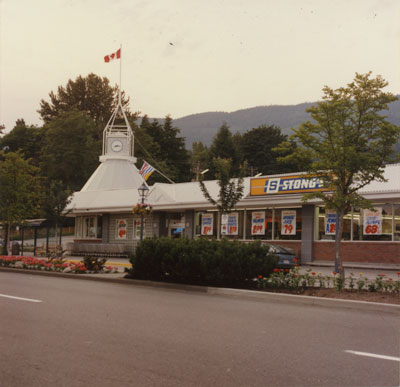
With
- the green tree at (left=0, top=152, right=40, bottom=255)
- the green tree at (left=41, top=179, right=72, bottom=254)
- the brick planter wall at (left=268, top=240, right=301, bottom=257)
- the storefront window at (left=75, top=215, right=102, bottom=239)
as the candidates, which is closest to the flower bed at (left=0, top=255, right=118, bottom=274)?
the green tree at (left=41, top=179, right=72, bottom=254)

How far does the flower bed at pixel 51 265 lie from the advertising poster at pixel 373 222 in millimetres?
12489

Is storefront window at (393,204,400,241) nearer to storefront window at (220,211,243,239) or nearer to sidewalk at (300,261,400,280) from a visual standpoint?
sidewalk at (300,261,400,280)

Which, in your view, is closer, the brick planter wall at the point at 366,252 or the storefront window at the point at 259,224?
the brick planter wall at the point at 366,252

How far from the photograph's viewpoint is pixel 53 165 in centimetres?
6706

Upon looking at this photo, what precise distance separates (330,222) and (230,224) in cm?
687

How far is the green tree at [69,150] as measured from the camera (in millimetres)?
66875

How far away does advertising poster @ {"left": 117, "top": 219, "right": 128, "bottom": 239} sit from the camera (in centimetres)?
3972

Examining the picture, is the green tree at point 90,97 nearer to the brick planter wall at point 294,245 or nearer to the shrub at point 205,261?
the brick planter wall at point 294,245

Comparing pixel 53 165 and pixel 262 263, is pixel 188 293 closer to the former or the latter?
pixel 262 263

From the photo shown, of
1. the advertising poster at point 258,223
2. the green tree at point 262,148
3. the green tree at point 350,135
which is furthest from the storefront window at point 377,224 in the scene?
the green tree at point 262,148

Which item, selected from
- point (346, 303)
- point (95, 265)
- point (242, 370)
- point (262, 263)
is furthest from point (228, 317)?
point (95, 265)

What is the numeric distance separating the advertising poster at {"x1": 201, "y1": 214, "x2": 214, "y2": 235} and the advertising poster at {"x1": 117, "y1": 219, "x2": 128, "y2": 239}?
23.0 feet

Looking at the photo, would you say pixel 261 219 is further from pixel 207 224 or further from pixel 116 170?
pixel 116 170

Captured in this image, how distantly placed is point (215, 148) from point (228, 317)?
65.4m
